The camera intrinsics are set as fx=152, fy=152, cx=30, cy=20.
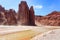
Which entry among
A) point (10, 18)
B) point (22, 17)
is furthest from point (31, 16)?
point (10, 18)

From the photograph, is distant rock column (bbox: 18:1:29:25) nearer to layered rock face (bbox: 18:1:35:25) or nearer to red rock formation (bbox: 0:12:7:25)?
layered rock face (bbox: 18:1:35:25)

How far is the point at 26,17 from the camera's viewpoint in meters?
87.2

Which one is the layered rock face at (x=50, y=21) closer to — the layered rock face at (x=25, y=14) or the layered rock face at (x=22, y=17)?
the layered rock face at (x=25, y=14)

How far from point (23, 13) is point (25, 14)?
4.22ft

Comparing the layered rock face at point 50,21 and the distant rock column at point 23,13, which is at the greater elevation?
the distant rock column at point 23,13

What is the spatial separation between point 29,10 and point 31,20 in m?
6.15

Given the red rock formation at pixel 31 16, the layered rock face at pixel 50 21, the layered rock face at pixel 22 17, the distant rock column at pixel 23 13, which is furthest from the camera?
the layered rock face at pixel 50 21

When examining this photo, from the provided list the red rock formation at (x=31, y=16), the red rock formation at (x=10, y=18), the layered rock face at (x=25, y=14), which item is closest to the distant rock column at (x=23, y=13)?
the layered rock face at (x=25, y=14)

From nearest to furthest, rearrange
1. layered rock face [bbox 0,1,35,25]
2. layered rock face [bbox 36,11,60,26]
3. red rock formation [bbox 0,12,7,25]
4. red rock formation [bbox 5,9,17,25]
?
1. layered rock face [bbox 0,1,35,25]
2. red rock formation [bbox 5,9,17,25]
3. red rock formation [bbox 0,12,7,25]
4. layered rock face [bbox 36,11,60,26]

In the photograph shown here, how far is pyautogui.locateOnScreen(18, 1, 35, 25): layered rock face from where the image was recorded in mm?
86075

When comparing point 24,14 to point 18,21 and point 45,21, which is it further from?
point 45,21

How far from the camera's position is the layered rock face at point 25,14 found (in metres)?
86.1

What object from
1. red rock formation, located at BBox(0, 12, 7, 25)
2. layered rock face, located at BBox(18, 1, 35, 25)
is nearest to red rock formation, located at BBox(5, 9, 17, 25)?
red rock formation, located at BBox(0, 12, 7, 25)

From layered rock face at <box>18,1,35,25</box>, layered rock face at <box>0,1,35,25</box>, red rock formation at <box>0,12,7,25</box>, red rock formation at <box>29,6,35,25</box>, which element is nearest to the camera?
layered rock face at <box>18,1,35,25</box>
